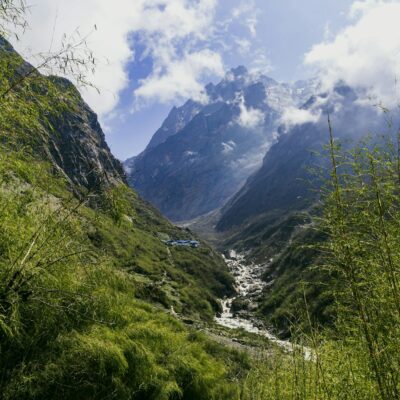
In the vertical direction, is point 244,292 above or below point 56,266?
below

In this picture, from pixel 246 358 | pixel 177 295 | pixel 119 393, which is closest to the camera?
pixel 119 393

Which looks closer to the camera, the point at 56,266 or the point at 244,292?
the point at 56,266

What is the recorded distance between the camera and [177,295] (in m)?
91.8

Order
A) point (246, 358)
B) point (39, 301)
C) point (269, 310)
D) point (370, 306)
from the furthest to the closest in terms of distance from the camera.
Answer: point (269, 310), point (246, 358), point (39, 301), point (370, 306)

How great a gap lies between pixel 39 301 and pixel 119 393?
3.09 metres

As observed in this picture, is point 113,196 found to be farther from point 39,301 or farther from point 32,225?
point 39,301

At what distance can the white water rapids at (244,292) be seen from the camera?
8381cm

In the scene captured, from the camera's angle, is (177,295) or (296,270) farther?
(296,270)

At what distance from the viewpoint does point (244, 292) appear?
127438mm

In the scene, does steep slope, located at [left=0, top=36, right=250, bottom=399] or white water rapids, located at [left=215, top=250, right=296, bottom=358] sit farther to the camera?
white water rapids, located at [left=215, top=250, right=296, bottom=358]

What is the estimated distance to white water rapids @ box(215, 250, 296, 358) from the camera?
83812 millimetres

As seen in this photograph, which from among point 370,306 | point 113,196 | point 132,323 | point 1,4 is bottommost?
point 132,323

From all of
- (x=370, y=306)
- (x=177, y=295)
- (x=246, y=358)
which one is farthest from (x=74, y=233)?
(x=177, y=295)

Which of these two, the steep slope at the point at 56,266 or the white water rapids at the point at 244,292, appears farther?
the white water rapids at the point at 244,292
